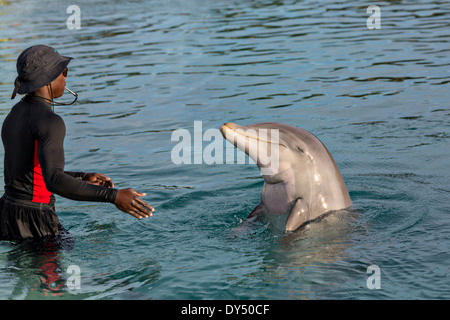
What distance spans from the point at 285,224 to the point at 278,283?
3.56 feet

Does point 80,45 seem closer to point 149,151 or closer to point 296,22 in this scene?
point 296,22

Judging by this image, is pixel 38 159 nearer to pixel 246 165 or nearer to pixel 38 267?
pixel 38 267

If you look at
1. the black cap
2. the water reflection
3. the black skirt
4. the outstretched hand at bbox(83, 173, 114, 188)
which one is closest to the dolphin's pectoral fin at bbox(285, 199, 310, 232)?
the outstretched hand at bbox(83, 173, 114, 188)

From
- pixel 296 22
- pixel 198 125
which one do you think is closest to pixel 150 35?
pixel 296 22

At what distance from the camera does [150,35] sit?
1931cm

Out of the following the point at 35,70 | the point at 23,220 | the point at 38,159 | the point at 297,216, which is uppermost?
the point at 35,70

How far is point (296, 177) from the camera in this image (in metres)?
6.20

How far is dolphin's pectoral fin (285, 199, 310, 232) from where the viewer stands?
6000 millimetres

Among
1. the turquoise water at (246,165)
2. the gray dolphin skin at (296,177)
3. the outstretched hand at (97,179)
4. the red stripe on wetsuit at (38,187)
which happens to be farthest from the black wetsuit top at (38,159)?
the gray dolphin skin at (296,177)

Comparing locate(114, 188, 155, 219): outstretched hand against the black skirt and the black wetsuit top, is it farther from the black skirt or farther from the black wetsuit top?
the black skirt

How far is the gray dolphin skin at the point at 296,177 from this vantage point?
6.07 meters

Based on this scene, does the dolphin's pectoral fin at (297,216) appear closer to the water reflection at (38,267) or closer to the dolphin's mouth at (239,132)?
the dolphin's mouth at (239,132)

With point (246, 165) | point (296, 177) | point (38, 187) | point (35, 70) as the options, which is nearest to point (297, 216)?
point (296, 177)

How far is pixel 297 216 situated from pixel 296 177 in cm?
38
